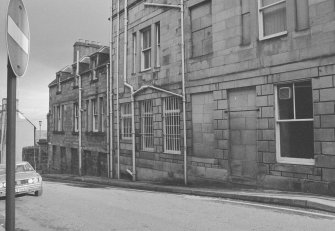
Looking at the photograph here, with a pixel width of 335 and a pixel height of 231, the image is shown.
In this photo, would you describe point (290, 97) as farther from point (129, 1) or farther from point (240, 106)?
point (129, 1)

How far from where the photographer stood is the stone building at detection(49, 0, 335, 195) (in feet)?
32.5

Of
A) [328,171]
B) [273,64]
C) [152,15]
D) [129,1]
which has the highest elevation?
[129,1]

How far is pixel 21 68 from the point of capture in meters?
3.05

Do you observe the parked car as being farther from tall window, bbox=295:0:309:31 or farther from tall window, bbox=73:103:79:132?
tall window, bbox=73:103:79:132

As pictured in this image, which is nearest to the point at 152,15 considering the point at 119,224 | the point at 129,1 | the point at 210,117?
the point at 129,1

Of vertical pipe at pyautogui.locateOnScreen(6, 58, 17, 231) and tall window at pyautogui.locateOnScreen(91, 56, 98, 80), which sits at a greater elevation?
tall window at pyautogui.locateOnScreen(91, 56, 98, 80)

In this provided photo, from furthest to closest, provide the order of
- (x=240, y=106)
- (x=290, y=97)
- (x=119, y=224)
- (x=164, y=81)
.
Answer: (x=164, y=81), (x=240, y=106), (x=290, y=97), (x=119, y=224)

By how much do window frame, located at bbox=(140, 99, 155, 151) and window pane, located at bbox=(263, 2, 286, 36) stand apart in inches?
259

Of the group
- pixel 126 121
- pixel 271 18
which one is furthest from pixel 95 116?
pixel 271 18

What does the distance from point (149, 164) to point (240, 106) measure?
6.03 metres

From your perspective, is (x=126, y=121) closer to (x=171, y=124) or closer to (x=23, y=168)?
(x=171, y=124)

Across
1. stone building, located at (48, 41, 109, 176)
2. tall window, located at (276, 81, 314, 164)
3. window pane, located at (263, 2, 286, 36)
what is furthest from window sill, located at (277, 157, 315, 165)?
stone building, located at (48, 41, 109, 176)

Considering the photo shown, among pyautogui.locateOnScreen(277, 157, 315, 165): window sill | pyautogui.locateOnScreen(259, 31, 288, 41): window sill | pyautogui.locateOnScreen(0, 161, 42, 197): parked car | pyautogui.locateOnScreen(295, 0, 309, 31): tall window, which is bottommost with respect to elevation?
pyautogui.locateOnScreen(0, 161, 42, 197): parked car

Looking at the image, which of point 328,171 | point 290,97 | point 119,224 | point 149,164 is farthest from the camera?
point 149,164
